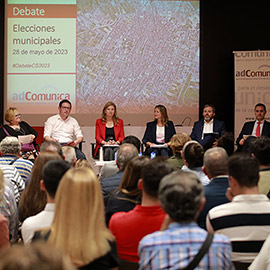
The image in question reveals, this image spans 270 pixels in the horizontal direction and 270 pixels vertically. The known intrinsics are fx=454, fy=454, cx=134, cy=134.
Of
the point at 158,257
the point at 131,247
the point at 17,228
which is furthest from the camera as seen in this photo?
the point at 17,228

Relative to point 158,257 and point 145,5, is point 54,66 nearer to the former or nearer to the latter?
point 145,5

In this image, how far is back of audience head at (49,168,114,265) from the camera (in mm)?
1574

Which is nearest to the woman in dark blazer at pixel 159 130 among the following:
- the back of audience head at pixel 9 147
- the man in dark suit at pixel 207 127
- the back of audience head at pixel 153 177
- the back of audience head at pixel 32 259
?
the man in dark suit at pixel 207 127

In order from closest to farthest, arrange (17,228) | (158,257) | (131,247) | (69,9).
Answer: (158,257) → (131,247) → (17,228) → (69,9)

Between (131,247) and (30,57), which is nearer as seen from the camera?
(131,247)

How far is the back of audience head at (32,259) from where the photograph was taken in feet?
2.58

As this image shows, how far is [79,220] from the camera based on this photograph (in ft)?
5.22

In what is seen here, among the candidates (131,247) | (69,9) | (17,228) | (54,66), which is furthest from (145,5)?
(131,247)

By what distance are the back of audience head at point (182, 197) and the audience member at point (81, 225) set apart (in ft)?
0.80

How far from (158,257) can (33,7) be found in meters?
7.22

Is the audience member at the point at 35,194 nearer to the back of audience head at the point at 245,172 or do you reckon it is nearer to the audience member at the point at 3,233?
the audience member at the point at 3,233

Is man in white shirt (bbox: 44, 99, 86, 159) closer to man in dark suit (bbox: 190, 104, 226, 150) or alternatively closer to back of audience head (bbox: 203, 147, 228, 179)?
man in dark suit (bbox: 190, 104, 226, 150)

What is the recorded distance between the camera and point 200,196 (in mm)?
1643

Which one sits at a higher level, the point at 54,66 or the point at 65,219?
the point at 54,66
